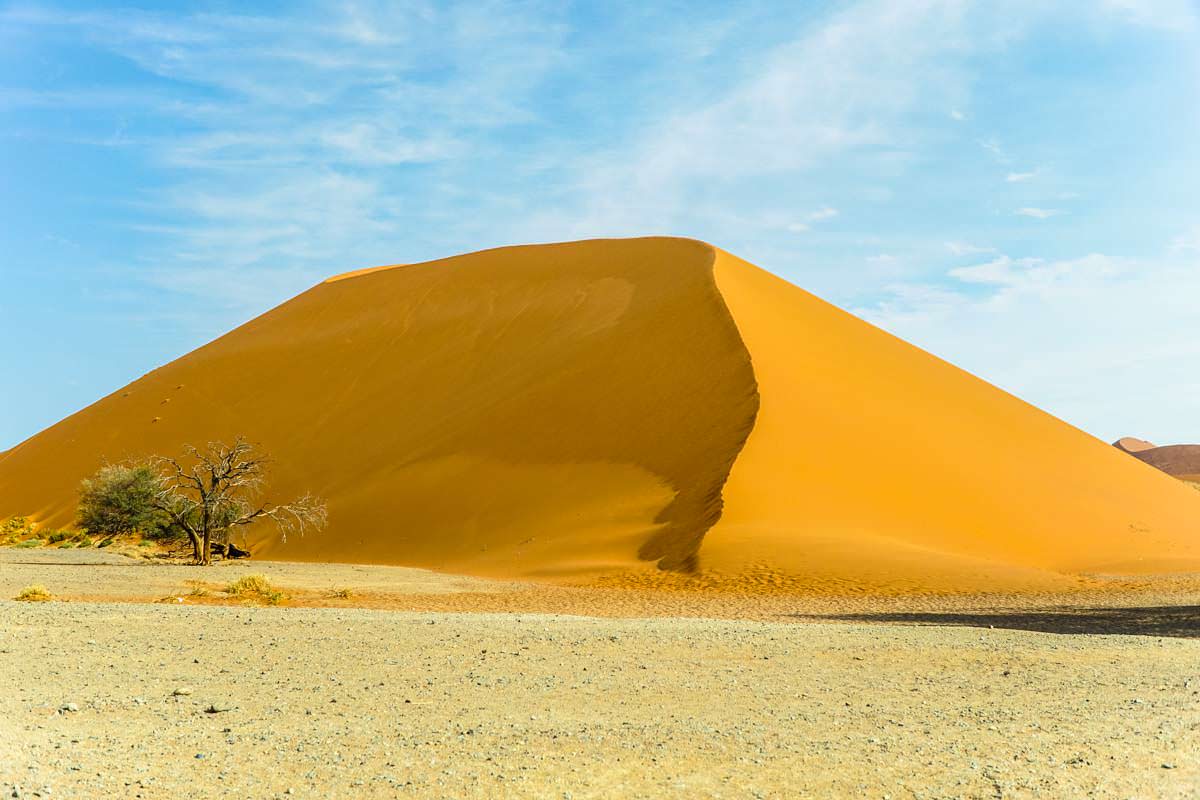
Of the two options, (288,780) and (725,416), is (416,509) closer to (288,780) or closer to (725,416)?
(725,416)

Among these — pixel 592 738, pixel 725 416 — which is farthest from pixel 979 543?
pixel 592 738

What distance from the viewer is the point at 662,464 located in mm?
29562

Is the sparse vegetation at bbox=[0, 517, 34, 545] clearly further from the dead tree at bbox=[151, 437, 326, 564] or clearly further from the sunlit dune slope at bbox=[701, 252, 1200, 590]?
the sunlit dune slope at bbox=[701, 252, 1200, 590]

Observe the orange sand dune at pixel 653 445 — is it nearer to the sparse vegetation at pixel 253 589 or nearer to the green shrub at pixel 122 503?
the green shrub at pixel 122 503

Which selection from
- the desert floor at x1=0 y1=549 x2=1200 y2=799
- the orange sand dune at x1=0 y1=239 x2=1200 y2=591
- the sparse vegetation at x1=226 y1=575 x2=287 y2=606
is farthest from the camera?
the orange sand dune at x1=0 y1=239 x2=1200 y2=591

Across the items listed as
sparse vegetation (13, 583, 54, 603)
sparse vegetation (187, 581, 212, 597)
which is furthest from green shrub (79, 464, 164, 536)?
sparse vegetation (13, 583, 54, 603)

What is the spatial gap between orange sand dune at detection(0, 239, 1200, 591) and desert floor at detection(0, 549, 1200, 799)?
984 cm

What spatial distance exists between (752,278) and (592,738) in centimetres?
3710

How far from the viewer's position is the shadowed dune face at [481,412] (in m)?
28.6

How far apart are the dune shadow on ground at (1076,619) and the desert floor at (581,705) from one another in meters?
0.16

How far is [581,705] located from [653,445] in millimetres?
22792

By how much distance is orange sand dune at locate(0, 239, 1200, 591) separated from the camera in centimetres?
2555

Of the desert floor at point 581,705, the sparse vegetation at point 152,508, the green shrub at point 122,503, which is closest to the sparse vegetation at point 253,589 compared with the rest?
the desert floor at point 581,705

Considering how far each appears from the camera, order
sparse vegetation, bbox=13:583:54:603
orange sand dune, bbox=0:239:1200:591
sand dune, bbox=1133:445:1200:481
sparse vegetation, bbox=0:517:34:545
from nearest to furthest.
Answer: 1. sparse vegetation, bbox=13:583:54:603
2. orange sand dune, bbox=0:239:1200:591
3. sparse vegetation, bbox=0:517:34:545
4. sand dune, bbox=1133:445:1200:481
